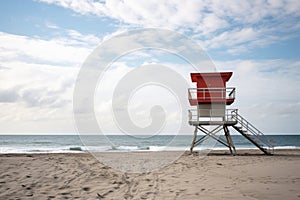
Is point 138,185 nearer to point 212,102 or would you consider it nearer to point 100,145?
point 212,102

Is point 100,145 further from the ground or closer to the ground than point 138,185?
closer to the ground

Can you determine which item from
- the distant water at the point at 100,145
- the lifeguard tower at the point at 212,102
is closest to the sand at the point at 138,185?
the lifeguard tower at the point at 212,102

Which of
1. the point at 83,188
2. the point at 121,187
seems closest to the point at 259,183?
the point at 121,187

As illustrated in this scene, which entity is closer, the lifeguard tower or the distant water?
the lifeguard tower

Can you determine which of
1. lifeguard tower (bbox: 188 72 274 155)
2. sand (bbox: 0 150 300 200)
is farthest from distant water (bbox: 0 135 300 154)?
sand (bbox: 0 150 300 200)

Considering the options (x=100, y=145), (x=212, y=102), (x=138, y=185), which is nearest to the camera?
(x=138, y=185)

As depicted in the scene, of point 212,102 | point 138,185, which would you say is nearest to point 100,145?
point 212,102

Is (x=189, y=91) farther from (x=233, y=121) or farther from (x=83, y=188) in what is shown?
(x=83, y=188)

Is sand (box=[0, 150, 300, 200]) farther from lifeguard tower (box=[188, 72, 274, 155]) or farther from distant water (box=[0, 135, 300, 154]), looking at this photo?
distant water (box=[0, 135, 300, 154])

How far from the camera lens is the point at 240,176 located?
1061 centimetres

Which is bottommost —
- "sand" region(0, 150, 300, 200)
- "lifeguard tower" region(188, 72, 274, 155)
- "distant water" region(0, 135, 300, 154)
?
"distant water" region(0, 135, 300, 154)

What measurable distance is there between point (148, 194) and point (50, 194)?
2.63 meters

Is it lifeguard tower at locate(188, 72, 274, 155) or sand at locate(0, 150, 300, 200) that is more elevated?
lifeguard tower at locate(188, 72, 274, 155)

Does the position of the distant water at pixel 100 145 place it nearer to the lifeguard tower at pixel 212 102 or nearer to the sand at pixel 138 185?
the lifeguard tower at pixel 212 102
